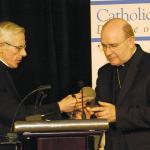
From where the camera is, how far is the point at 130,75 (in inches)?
122

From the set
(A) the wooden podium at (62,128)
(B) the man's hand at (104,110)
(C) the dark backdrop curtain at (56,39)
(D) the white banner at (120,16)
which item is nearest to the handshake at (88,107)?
(B) the man's hand at (104,110)

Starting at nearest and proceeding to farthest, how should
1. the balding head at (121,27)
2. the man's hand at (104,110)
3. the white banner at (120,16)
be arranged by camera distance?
the man's hand at (104,110), the balding head at (121,27), the white banner at (120,16)

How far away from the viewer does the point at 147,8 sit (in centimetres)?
372

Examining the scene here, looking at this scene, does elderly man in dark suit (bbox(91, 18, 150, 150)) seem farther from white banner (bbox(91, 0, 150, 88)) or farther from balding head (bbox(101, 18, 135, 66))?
white banner (bbox(91, 0, 150, 88))

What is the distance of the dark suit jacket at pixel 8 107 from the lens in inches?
120

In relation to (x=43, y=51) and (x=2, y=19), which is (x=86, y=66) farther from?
(x=2, y=19)

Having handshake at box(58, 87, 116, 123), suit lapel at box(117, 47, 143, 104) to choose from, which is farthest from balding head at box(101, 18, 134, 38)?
handshake at box(58, 87, 116, 123)

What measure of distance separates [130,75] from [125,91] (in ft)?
0.38

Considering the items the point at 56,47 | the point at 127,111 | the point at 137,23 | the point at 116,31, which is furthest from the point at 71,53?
the point at 127,111

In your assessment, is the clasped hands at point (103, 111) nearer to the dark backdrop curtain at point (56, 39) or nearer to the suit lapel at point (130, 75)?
the suit lapel at point (130, 75)

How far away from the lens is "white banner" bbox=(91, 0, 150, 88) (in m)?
3.72

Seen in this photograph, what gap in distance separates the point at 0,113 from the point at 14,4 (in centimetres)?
153

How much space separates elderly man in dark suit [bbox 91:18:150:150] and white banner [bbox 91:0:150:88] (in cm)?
48

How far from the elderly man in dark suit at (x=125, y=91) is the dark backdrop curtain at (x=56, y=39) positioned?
41.4 inches
